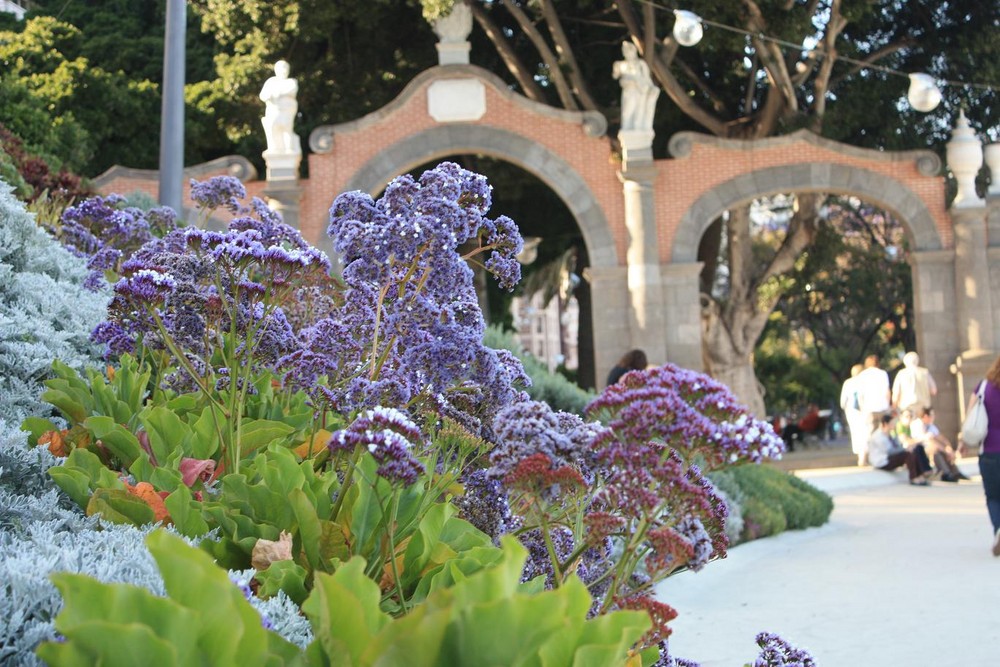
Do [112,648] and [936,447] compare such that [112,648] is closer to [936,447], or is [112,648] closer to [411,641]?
[411,641]

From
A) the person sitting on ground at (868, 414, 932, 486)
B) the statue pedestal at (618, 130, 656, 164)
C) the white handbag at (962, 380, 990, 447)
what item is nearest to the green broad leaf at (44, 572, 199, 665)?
the white handbag at (962, 380, 990, 447)

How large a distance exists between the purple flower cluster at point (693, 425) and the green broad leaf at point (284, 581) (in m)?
0.75

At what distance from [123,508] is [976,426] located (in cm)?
683

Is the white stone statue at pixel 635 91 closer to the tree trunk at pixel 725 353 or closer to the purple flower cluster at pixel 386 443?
the tree trunk at pixel 725 353

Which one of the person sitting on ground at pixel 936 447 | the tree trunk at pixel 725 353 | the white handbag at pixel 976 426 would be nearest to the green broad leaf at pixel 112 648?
the white handbag at pixel 976 426

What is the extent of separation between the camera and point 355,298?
385cm

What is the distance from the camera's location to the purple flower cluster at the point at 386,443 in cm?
251

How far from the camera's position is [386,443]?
2516 millimetres

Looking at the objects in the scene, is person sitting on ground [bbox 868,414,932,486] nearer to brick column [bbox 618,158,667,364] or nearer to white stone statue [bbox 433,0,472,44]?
brick column [bbox 618,158,667,364]

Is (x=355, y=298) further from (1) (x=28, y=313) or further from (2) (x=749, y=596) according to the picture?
(2) (x=749, y=596)

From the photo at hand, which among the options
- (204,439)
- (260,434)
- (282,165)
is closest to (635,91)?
(282,165)

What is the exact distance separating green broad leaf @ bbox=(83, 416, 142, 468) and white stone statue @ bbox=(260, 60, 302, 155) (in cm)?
1506

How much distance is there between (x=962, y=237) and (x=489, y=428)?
17.0 m

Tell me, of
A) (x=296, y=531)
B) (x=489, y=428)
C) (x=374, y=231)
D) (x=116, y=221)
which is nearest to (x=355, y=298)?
(x=374, y=231)
